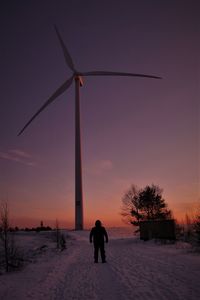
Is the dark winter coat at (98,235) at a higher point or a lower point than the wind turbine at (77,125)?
lower

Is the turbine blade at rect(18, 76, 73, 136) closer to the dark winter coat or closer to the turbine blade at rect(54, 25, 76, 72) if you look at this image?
the turbine blade at rect(54, 25, 76, 72)

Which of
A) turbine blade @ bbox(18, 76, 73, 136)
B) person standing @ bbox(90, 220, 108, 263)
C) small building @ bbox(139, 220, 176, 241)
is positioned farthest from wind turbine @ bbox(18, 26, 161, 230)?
person standing @ bbox(90, 220, 108, 263)

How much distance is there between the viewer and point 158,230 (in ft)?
91.5

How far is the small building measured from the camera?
25572 mm

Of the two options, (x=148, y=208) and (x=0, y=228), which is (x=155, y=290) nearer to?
(x=0, y=228)

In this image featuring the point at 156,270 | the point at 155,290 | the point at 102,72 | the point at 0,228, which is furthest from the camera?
the point at 102,72

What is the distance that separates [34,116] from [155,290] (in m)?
47.2

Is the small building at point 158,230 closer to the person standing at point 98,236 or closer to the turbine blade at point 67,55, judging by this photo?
the person standing at point 98,236

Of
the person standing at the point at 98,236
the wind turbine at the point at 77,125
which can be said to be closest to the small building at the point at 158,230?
the person standing at the point at 98,236

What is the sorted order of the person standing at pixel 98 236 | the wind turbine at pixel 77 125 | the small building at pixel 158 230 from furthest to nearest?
the wind turbine at pixel 77 125 < the small building at pixel 158 230 < the person standing at pixel 98 236

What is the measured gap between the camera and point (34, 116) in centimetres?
5166

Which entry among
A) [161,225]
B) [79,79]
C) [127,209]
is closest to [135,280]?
[161,225]

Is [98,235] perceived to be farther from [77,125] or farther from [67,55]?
[67,55]

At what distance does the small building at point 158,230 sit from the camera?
83.9 feet
